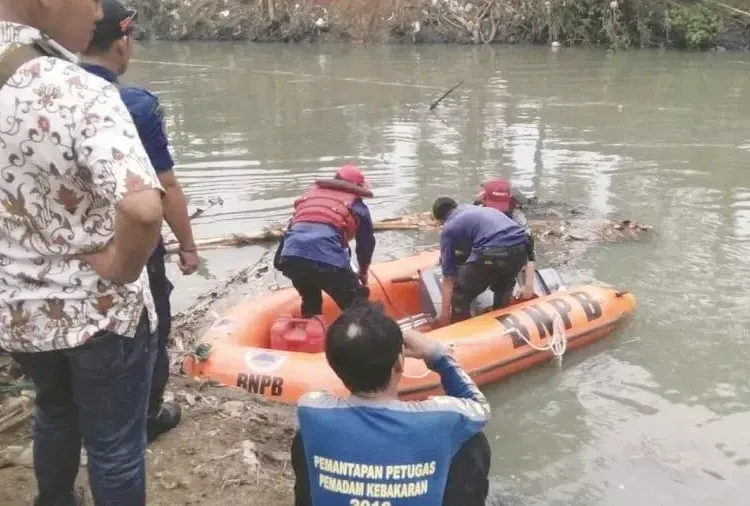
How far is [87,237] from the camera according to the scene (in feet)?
6.34

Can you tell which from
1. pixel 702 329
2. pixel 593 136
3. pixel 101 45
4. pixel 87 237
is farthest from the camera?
pixel 593 136

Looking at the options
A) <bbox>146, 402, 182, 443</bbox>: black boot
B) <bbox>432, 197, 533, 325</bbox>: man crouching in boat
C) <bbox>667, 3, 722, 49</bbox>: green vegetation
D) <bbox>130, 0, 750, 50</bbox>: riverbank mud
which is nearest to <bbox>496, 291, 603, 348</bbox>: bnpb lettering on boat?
<bbox>432, 197, 533, 325</bbox>: man crouching in boat

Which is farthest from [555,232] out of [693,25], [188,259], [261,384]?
[693,25]

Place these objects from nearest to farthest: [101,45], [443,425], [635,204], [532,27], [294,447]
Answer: [443,425]
[294,447]
[101,45]
[635,204]
[532,27]

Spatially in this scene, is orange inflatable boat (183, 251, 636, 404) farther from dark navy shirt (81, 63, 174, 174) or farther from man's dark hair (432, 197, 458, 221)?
dark navy shirt (81, 63, 174, 174)

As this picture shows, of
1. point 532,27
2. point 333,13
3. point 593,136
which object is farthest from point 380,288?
point 333,13

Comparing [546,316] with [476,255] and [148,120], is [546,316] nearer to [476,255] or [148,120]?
[476,255]

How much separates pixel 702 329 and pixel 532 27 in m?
17.9

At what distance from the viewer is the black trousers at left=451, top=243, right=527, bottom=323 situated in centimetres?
529

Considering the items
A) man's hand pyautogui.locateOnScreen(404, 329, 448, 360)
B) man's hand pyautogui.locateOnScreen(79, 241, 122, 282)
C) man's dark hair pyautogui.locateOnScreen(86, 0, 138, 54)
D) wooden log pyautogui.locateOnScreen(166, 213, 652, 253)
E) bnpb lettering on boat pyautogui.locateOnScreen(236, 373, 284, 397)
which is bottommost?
wooden log pyautogui.locateOnScreen(166, 213, 652, 253)

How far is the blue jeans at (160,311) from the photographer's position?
10.2ft

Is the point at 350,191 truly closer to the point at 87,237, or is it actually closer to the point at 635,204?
the point at 87,237

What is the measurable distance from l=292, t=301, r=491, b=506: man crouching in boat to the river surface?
A: 1829 millimetres

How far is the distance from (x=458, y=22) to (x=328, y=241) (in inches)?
772
